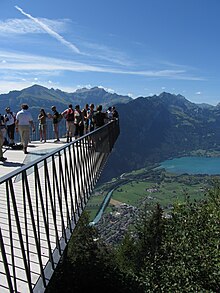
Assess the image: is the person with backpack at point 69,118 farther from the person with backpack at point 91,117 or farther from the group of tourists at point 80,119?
the person with backpack at point 91,117

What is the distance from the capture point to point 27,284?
15.0ft

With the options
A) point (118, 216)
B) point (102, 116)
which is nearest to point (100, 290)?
point (102, 116)

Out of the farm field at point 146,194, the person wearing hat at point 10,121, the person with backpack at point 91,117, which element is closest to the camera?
the person with backpack at point 91,117

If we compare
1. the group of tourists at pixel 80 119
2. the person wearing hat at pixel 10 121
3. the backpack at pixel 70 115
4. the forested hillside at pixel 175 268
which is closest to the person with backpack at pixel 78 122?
the group of tourists at pixel 80 119

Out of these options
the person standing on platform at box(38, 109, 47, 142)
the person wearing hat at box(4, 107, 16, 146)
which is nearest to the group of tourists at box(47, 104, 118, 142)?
the person standing on platform at box(38, 109, 47, 142)

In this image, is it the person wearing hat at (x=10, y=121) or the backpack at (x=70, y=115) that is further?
the person wearing hat at (x=10, y=121)

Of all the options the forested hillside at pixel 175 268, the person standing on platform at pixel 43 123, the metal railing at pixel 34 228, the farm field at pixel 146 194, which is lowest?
the farm field at pixel 146 194

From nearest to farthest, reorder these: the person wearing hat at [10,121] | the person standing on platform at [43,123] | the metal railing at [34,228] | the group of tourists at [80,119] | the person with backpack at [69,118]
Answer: the metal railing at [34,228], the group of tourists at [80,119], the person with backpack at [69,118], the person wearing hat at [10,121], the person standing on platform at [43,123]

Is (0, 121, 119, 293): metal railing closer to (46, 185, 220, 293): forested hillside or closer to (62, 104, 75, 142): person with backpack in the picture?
(62, 104, 75, 142): person with backpack

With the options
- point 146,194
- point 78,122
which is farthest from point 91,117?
point 146,194

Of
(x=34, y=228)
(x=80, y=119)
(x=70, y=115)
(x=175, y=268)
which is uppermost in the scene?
(x=70, y=115)

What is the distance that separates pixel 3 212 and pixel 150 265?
16.1 metres

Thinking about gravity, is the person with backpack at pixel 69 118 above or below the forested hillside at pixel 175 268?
above

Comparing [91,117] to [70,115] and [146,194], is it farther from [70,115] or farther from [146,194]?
[146,194]
